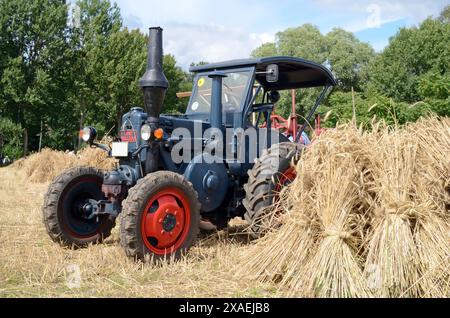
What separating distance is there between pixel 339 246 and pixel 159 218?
1866 millimetres

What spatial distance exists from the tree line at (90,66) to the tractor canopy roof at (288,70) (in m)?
22.8

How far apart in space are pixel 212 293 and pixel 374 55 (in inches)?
1564

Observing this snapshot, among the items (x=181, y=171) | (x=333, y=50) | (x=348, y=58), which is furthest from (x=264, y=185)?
(x=333, y=50)

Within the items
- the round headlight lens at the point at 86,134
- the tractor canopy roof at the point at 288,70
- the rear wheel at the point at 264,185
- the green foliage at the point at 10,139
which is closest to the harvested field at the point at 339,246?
the rear wheel at the point at 264,185

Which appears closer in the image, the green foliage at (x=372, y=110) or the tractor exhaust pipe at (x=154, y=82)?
the tractor exhaust pipe at (x=154, y=82)

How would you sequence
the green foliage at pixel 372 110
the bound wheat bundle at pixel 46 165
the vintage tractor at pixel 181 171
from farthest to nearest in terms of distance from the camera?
the bound wheat bundle at pixel 46 165 < the green foliage at pixel 372 110 < the vintage tractor at pixel 181 171

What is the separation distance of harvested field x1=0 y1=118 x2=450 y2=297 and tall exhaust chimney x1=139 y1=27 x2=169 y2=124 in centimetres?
167

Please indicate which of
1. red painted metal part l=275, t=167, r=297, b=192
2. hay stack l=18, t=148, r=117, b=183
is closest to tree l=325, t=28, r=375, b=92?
hay stack l=18, t=148, r=117, b=183

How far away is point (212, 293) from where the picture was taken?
13.9 ft

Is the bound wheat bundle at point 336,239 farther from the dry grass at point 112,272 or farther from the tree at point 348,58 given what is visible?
the tree at point 348,58

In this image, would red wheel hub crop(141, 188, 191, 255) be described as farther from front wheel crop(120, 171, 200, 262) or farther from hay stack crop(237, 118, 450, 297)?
hay stack crop(237, 118, 450, 297)

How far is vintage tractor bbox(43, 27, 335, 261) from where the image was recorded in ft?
17.0

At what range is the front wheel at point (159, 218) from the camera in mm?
4906

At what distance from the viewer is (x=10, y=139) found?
3303 cm
